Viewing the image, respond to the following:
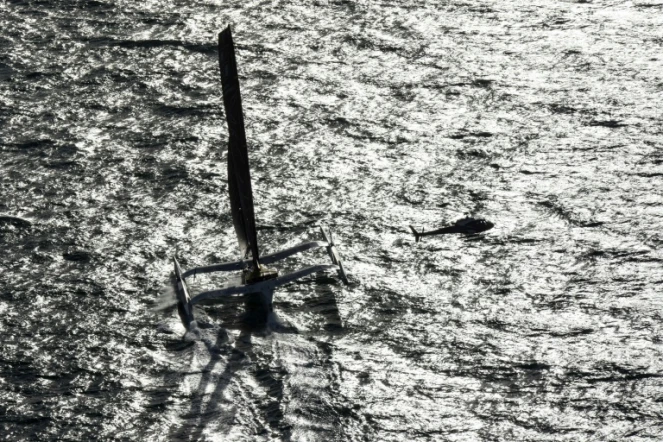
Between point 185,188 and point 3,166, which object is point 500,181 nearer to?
point 185,188

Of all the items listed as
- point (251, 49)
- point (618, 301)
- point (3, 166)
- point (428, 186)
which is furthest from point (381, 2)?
point (618, 301)

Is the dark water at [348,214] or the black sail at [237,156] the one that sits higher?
the black sail at [237,156]

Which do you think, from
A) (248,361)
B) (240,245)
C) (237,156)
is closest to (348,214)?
(240,245)

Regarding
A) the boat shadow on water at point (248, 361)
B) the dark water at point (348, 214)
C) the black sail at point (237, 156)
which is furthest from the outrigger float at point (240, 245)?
the dark water at point (348, 214)

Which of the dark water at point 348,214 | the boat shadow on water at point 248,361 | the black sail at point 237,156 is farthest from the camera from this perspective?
the black sail at point 237,156

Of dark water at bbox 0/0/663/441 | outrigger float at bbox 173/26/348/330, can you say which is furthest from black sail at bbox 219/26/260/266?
dark water at bbox 0/0/663/441

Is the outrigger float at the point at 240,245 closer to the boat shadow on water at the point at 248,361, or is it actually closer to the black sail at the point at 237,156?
the black sail at the point at 237,156

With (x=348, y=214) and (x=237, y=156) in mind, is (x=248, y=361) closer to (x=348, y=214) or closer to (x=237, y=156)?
(x=237, y=156)
